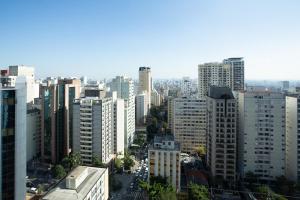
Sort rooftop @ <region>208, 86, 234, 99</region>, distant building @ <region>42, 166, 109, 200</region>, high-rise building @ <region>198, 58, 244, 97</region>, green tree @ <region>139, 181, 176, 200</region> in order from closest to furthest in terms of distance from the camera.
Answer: distant building @ <region>42, 166, 109, 200</region> → green tree @ <region>139, 181, 176, 200</region> → rooftop @ <region>208, 86, 234, 99</region> → high-rise building @ <region>198, 58, 244, 97</region>

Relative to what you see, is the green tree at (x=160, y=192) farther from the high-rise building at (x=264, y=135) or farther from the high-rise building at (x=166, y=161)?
the high-rise building at (x=264, y=135)

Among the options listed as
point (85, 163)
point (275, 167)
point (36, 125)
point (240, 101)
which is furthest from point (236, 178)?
point (36, 125)

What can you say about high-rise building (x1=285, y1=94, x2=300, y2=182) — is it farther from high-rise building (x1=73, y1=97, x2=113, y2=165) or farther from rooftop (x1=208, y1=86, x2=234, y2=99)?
high-rise building (x1=73, y1=97, x2=113, y2=165)

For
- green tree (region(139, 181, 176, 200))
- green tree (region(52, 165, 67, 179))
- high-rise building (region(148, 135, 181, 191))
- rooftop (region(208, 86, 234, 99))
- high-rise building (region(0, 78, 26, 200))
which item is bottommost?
green tree (region(52, 165, 67, 179))

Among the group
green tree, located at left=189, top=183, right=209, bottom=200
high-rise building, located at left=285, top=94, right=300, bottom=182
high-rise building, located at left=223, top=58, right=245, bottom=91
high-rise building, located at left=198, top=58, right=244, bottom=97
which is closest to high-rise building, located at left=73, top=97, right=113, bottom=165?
green tree, located at left=189, top=183, right=209, bottom=200

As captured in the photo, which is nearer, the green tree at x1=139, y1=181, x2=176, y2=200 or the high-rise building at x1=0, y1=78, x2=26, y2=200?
the high-rise building at x1=0, y1=78, x2=26, y2=200

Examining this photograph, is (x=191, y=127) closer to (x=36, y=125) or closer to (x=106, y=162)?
(x=106, y=162)

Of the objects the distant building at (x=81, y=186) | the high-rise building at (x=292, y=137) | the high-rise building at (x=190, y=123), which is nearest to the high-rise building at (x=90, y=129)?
the distant building at (x=81, y=186)

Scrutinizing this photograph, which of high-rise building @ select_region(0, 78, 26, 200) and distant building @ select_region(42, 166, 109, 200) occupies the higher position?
high-rise building @ select_region(0, 78, 26, 200)
